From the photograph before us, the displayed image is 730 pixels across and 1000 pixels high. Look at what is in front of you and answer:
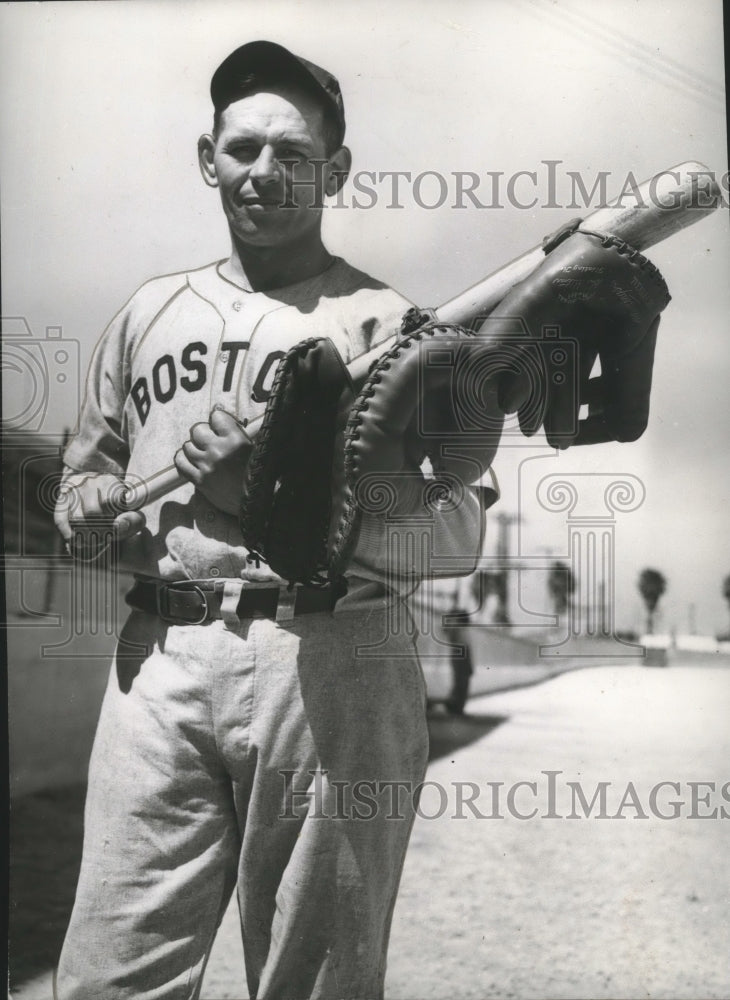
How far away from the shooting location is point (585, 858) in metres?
2.20

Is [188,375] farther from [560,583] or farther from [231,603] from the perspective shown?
[560,583]

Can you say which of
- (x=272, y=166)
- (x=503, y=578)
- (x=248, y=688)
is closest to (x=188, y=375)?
(x=272, y=166)

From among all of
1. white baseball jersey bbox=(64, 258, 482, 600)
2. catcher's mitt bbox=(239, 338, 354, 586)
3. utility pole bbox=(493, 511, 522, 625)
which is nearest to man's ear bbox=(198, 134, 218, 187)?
white baseball jersey bbox=(64, 258, 482, 600)

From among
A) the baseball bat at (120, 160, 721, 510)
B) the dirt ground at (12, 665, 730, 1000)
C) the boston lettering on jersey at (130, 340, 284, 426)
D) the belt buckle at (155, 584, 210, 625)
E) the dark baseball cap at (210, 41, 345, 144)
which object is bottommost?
the dirt ground at (12, 665, 730, 1000)

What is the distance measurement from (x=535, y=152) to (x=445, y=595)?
0.96m

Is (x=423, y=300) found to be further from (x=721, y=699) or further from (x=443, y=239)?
(x=721, y=699)

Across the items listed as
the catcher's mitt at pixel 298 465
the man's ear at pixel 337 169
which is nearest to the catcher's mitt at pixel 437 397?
the catcher's mitt at pixel 298 465

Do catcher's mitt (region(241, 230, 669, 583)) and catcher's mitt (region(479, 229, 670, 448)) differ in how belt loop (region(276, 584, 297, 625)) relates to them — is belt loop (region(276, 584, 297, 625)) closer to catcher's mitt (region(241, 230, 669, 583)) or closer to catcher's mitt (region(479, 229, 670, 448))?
catcher's mitt (region(241, 230, 669, 583))

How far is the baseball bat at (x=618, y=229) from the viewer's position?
77.4 inches

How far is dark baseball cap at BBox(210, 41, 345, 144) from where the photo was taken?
2.19 metres

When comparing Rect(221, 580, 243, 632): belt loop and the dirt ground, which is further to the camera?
the dirt ground

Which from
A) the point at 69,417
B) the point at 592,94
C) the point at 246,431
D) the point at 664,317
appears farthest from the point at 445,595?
Answer: the point at 592,94

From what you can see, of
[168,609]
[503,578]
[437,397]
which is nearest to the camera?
[437,397]

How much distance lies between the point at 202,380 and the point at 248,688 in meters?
0.62
